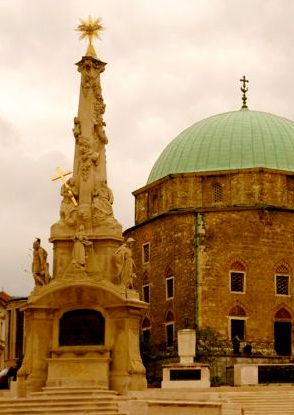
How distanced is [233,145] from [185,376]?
2379cm

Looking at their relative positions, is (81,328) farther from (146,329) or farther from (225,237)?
(146,329)

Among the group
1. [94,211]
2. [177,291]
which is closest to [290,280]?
[177,291]

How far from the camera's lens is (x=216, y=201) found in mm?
58875

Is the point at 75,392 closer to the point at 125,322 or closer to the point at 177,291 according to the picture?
the point at 125,322

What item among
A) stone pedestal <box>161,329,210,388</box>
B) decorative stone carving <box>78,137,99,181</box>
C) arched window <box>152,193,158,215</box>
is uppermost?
arched window <box>152,193,158,215</box>

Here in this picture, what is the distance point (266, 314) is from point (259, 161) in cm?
908

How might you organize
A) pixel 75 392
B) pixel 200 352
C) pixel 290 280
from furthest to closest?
pixel 290 280
pixel 200 352
pixel 75 392

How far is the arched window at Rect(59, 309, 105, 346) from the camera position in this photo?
32.9 meters

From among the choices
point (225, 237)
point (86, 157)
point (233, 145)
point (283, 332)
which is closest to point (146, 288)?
point (225, 237)

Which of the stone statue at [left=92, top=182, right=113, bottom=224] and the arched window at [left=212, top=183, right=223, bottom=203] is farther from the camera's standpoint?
the arched window at [left=212, top=183, right=223, bottom=203]

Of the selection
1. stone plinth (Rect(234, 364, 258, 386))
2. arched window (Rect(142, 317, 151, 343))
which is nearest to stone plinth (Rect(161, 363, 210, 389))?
stone plinth (Rect(234, 364, 258, 386))

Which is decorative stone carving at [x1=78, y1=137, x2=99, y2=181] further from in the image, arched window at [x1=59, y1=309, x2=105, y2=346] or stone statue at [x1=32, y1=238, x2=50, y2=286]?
arched window at [x1=59, y1=309, x2=105, y2=346]

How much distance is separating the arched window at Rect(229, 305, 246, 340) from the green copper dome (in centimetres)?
861

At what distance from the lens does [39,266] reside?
33781 mm
